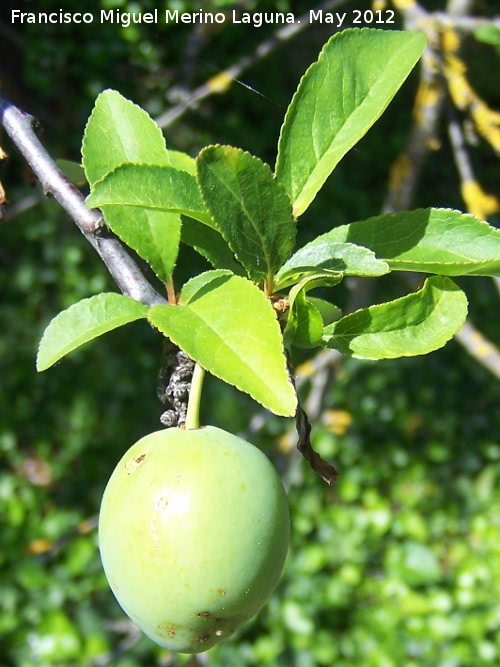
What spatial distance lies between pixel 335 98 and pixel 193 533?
0.35 meters

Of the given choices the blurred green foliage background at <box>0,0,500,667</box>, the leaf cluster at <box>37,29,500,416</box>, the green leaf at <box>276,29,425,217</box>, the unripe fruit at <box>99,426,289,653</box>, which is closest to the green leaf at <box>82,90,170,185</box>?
the leaf cluster at <box>37,29,500,416</box>

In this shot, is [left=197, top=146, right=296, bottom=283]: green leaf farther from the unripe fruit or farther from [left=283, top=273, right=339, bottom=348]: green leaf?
the unripe fruit

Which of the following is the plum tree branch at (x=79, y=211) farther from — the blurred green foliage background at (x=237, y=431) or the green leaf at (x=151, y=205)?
the blurred green foliage background at (x=237, y=431)

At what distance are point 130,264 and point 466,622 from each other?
169cm

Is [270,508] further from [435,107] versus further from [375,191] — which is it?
[375,191]

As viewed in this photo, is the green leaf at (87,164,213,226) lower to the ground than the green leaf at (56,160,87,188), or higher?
higher

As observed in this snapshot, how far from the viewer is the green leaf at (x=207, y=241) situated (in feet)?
2.03

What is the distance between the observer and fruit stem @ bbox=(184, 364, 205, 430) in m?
0.55

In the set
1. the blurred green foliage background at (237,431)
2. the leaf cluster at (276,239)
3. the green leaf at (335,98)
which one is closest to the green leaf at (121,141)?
the leaf cluster at (276,239)

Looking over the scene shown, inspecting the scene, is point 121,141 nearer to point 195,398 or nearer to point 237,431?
point 195,398

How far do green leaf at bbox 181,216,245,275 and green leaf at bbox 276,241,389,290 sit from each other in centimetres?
6

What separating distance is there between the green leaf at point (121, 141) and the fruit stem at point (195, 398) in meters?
0.17

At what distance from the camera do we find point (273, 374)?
0.47m

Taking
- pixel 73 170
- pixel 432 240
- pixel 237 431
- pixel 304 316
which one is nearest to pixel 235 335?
pixel 304 316
